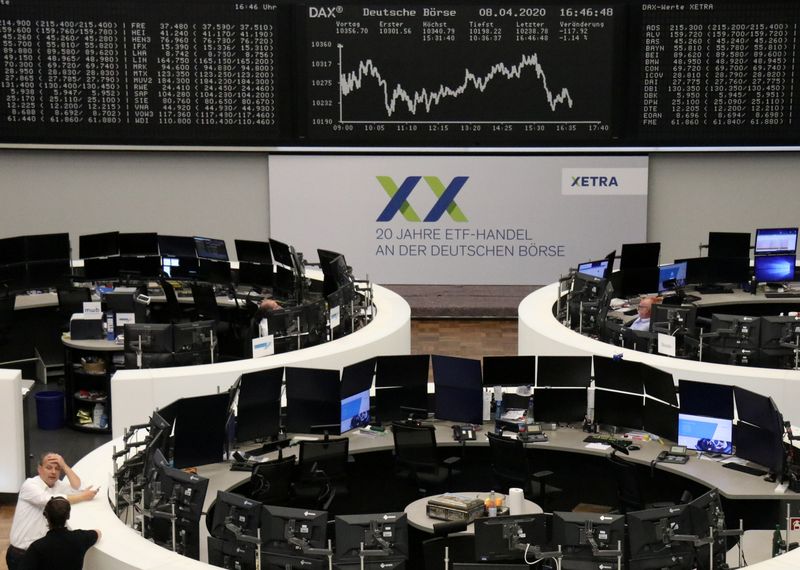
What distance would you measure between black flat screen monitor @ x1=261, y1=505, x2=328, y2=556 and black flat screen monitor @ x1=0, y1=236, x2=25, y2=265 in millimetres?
6973

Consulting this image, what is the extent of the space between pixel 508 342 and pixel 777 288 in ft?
9.71

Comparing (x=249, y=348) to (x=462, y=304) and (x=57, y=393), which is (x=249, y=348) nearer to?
(x=57, y=393)

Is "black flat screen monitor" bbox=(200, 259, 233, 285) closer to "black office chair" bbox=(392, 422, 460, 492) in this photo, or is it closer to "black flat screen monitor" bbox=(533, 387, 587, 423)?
"black office chair" bbox=(392, 422, 460, 492)

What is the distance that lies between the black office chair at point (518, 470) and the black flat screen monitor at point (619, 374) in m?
0.82

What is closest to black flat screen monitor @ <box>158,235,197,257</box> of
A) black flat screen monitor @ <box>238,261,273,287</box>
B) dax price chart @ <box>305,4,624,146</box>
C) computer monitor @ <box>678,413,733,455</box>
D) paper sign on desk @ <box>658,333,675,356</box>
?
black flat screen monitor @ <box>238,261,273,287</box>

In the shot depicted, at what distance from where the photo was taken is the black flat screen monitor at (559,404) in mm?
9227

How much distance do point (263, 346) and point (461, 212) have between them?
5571mm

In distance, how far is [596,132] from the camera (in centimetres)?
1482

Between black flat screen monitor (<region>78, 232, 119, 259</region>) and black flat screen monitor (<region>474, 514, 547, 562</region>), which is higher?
black flat screen monitor (<region>78, 232, 119, 259</region>)

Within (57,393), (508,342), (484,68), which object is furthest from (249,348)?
(484,68)

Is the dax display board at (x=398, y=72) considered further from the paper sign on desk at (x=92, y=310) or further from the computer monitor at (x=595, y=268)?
the paper sign on desk at (x=92, y=310)

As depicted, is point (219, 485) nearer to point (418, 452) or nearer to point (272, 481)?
point (272, 481)

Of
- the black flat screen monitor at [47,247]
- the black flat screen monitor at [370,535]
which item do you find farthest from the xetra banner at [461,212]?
the black flat screen monitor at [370,535]

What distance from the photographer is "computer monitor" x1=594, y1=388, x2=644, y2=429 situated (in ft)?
29.9
